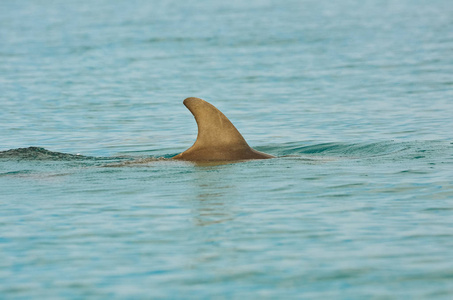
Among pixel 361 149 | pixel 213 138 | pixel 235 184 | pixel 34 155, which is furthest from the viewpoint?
pixel 361 149

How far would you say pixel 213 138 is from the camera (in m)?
11.6

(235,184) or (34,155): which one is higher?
(34,155)

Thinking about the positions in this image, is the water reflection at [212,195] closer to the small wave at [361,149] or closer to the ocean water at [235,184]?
the ocean water at [235,184]

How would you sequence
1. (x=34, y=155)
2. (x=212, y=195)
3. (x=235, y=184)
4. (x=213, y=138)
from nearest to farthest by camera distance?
1. (x=212, y=195)
2. (x=235, y=184)
3. (x=213, y=138)
4. (x=34, y=155)

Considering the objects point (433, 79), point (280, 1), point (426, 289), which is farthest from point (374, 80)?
point (280, 1)

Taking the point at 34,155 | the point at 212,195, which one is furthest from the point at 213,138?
the point at 34,155

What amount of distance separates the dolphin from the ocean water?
0.31 meters

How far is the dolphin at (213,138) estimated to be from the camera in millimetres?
11469

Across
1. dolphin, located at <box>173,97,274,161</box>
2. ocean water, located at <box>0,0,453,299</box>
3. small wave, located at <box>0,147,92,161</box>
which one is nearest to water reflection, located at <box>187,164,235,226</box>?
ocean water, located at <box>0,0,453,299</box>

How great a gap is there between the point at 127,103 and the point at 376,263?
15543 mm

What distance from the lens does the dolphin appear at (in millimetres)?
11469

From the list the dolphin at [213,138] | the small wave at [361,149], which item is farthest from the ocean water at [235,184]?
the dolphin at [213,138]

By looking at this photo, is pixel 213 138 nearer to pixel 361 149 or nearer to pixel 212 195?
pixel 212 195

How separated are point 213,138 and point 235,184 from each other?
4.50ft
